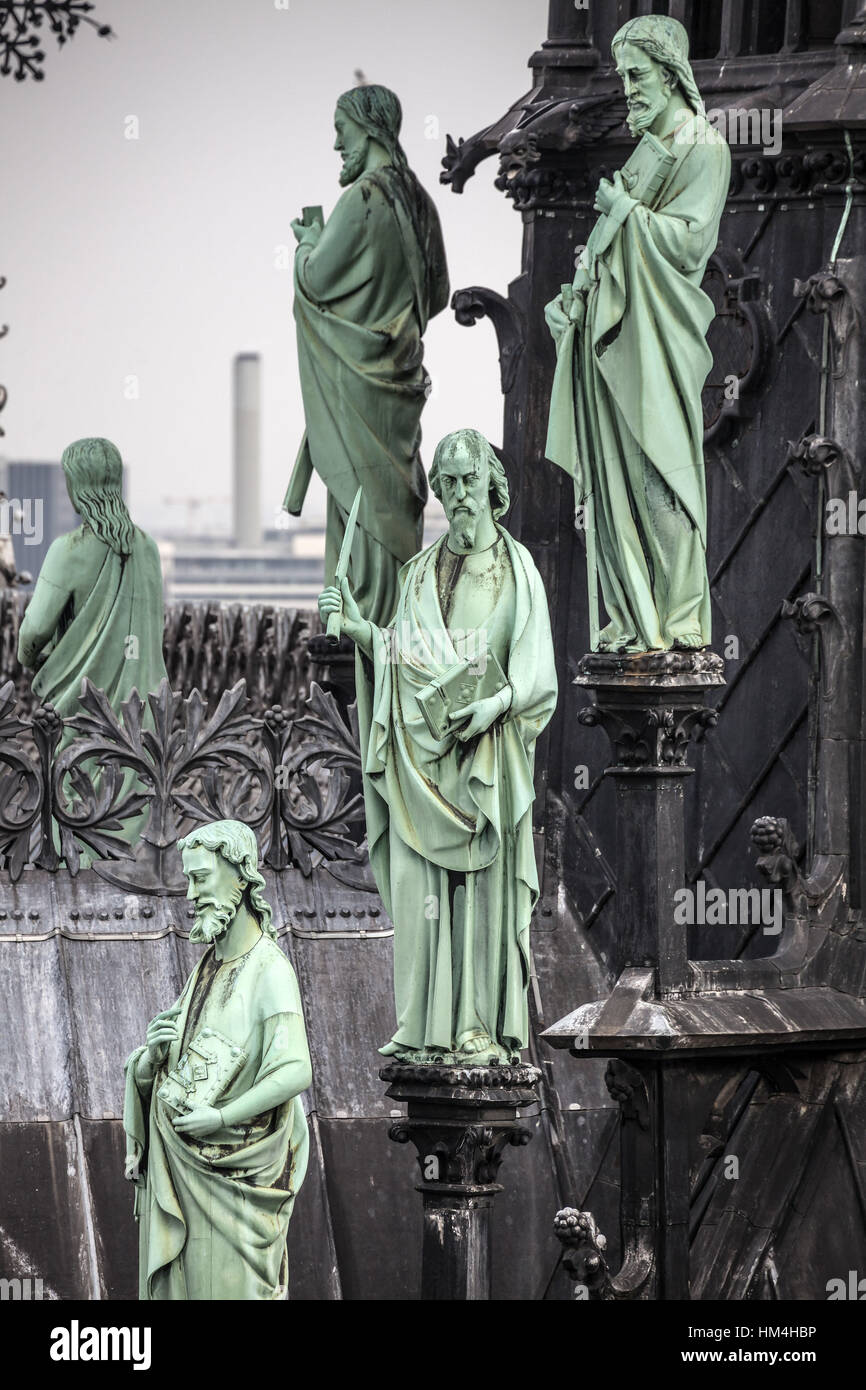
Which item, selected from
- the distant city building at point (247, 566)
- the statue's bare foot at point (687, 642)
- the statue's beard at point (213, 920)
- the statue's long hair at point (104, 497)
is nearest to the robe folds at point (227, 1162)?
the statue's beard at point (213, 920)

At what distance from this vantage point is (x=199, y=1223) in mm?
17062

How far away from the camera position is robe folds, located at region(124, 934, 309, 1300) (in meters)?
17.0

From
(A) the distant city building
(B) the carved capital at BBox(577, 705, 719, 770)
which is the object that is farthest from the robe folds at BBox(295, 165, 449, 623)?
(A) the distant city building

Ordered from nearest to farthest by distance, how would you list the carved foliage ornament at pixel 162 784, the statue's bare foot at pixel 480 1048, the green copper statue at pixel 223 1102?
the green copper statue at pixel 223 1102 < the statue's bare foot at pixel 480 1048 < the carved foliage ornament at pixel 162 784

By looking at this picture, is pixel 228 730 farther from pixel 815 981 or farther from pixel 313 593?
pixel 313 593

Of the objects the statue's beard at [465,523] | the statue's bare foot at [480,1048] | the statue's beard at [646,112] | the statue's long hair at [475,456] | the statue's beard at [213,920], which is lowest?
the statue's bare foot at [480,1048]

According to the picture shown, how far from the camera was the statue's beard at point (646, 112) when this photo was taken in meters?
19.0

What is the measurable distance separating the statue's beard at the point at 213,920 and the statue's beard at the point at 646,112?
384 centimetres

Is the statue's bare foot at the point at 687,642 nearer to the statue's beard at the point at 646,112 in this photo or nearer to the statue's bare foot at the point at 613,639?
A: the statue's bare foot at the point at 613,639

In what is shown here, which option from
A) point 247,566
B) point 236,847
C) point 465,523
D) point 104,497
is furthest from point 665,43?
point 247,566

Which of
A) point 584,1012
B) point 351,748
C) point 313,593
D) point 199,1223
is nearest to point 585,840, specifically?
point 351,748

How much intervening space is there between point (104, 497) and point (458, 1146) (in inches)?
180
